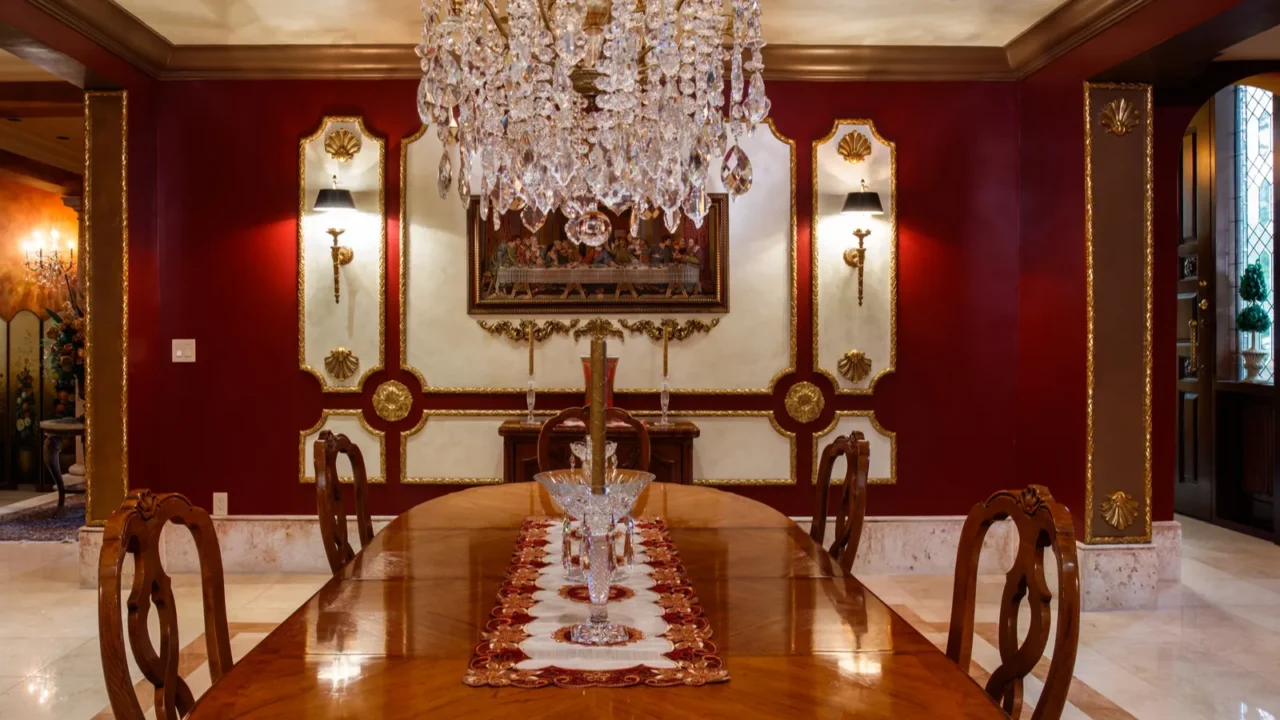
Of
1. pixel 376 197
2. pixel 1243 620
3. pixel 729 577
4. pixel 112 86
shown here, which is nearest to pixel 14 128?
pixel 112 86

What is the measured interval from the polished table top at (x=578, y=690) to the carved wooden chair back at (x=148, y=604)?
4.4 inches

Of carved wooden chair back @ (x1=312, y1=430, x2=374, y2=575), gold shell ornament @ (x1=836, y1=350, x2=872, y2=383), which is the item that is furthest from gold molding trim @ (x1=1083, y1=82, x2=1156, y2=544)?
carved wooden chair back @ (x1=312, y1=430, x2=374, y2=575)

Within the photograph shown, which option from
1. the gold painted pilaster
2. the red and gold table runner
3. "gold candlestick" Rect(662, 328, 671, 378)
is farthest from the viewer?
"gold candlestick" Rect(662, 328, 671, 378)

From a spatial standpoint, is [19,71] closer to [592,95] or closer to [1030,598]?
[592,95]

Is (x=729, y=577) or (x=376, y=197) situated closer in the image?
(x=729, y=577)

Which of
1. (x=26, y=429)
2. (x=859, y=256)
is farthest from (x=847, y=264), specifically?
(x=26, y=429)

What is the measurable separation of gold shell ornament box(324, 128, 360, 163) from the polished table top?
3091mm

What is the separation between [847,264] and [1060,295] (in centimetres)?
102

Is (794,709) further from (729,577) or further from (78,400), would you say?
(78,400)

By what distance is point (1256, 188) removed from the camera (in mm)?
5891

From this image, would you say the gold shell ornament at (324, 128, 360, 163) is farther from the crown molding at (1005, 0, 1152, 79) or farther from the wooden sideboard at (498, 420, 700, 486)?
the crown molding at (1005, 0, 1152, 79)

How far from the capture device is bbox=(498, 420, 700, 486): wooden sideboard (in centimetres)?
456

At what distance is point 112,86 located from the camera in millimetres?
4629

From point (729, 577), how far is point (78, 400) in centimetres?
703
